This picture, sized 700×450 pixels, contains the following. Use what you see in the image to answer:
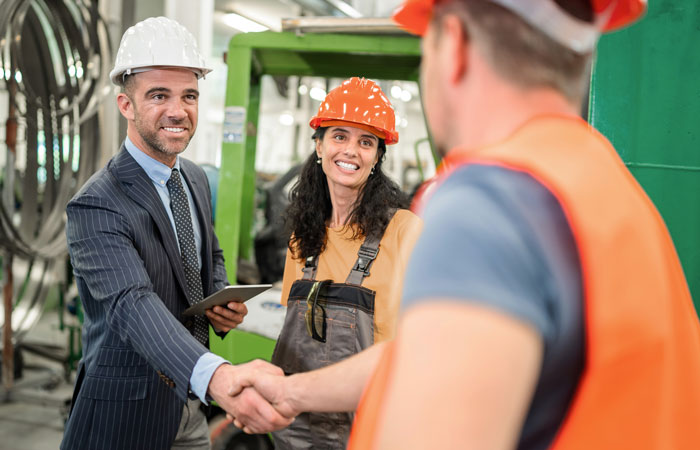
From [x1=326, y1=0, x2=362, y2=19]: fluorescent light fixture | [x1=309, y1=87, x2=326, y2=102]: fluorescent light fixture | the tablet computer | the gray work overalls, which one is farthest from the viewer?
[x1=309, y1=87, x2=326, y2=102]: fluorescent light fixture

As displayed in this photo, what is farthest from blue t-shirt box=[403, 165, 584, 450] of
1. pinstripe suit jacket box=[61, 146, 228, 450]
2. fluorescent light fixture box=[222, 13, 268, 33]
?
fluorescent light fixture box=[222, 13, 268, 33]

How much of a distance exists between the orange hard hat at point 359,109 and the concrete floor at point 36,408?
11.1 feet

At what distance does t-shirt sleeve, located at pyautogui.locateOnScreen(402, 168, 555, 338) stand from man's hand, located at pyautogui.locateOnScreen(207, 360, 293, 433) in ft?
4.11

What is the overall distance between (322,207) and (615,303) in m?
2.01

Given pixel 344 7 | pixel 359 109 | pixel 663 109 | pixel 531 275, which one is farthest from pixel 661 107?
pixel 344 7

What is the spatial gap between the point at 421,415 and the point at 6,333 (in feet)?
17.1

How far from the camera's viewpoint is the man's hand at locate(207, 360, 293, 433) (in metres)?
1.76

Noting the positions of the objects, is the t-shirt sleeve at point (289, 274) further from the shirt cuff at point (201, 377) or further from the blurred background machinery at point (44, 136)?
the blurred background machinery at point (44, 136)

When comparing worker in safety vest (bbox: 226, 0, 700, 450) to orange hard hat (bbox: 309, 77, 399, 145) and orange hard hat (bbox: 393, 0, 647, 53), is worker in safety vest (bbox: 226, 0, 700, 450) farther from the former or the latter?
orange hard hat (bbox: 309, 77, 399, 145)

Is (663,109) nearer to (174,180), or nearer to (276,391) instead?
(276,391)

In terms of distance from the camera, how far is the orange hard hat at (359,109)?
2.45m

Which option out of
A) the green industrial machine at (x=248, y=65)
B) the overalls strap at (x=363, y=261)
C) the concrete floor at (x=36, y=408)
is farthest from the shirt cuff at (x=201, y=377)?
the concrete floor at (x=36, y=408)

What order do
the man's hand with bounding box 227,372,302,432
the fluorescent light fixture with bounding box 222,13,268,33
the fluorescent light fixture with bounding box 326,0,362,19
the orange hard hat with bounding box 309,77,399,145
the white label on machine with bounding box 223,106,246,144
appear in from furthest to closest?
the fluorescent light fixture with bounding box 222,13,268,33 < the fluorescent light fixture with bounding box 326,0,362,19 < the white label on machine with bounding box 223,106,246,144 < the orange hard hat with bounding box 309,77,399,145 < the man's hand with bounding box 227,372,302,432

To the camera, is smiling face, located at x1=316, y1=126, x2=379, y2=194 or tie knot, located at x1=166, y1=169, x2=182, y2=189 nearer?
tie knot, located at x1=166, y1=169, x2=182, y2=189
